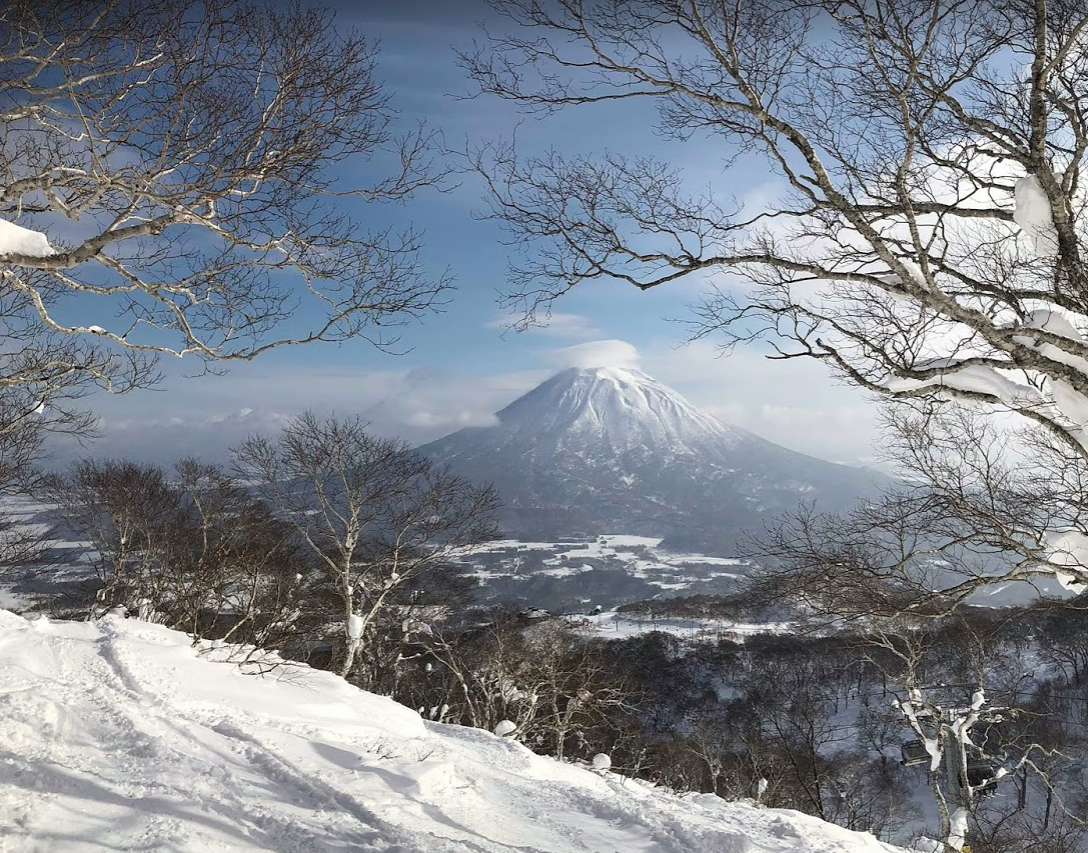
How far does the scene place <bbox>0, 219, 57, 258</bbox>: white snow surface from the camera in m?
3.51

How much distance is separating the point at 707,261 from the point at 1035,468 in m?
3.82

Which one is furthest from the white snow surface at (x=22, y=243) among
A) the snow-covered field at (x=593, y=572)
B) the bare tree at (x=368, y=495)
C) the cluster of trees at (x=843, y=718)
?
the snow-covered field at (x=593, y=572)

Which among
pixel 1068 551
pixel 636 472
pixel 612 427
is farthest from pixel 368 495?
pixel 612 427

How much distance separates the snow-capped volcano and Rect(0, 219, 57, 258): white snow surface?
13247 centimetres

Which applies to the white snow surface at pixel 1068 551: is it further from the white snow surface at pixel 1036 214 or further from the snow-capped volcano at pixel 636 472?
the snow-capped volcano at pixel 636 472

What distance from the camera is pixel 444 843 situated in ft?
12.4

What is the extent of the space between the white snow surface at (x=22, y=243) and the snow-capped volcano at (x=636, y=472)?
132475mm

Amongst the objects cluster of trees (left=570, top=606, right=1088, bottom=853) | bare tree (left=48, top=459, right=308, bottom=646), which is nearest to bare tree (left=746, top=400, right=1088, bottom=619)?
bare tree (left=48, top=459, right=308, bottom=646)

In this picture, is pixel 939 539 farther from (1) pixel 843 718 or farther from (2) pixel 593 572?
(2) pixel 593 572

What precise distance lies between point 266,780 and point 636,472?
172m

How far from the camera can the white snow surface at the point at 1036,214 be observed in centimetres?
372

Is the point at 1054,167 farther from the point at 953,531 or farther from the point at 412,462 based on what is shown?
the point at 412,462

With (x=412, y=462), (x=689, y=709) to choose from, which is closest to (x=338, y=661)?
(x=412, y=462)

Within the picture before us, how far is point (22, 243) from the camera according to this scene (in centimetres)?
358
